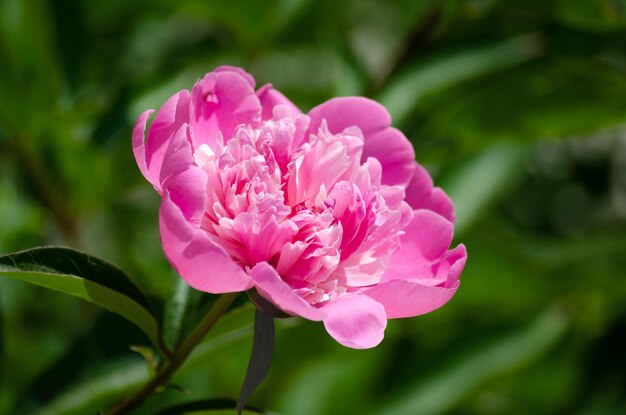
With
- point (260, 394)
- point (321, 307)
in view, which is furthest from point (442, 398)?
point (321, 307)

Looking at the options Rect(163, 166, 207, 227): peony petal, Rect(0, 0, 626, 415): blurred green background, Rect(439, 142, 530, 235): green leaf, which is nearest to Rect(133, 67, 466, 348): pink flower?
Rect(163, 166, 207, 227): peony petal

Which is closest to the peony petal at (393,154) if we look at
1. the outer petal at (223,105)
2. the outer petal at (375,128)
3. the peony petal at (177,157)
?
the outer petal at (375,128)

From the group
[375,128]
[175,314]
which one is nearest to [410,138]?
[375,128]

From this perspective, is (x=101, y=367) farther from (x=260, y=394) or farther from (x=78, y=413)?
(x=260, y=394)

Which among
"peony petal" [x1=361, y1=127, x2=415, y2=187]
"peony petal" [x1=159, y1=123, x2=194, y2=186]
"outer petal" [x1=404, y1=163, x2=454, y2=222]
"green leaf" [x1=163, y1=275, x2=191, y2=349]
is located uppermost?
"peony petal" [x1=159, y1=123, x2=194, y2=186]

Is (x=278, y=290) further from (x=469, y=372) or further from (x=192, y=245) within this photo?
(x=469, y=372)

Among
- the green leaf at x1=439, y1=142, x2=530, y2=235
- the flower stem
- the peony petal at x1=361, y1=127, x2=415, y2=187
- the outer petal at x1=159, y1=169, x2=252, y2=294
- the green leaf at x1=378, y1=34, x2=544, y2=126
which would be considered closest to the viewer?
the outer petal at x1=159, y1=169, x2=252, y2=294

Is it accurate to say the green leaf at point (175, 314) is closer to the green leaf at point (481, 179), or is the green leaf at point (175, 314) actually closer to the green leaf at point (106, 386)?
the green leaf at point (106, 386)

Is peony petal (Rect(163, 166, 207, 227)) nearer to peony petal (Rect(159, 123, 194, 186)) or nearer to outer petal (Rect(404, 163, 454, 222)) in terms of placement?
peony petal (Rect(159, 123, 194, 186))

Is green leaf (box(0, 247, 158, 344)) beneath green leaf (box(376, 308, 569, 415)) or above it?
above
